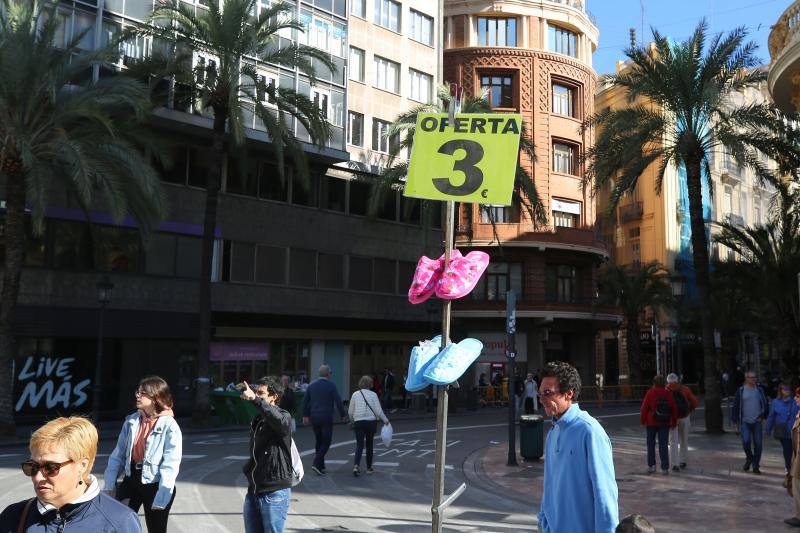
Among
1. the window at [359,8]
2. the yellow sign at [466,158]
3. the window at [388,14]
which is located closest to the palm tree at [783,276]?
the window at [388,14]

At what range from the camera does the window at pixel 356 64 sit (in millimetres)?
36031

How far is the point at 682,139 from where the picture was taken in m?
21.8

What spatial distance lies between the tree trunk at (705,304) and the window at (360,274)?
16.6 m

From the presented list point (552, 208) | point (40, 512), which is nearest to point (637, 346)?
point (552, 208)

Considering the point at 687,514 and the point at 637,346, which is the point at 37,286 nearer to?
the point at 687,514

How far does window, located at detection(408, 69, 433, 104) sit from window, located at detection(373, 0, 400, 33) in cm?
234

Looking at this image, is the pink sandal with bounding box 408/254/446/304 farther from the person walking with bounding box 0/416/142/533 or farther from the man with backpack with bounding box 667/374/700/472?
the man with backpack with bounding box 667/374/700/472

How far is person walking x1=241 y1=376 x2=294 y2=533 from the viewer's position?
6.13 metres

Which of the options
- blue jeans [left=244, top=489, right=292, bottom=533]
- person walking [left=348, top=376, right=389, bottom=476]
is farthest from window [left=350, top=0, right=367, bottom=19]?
blue jeans [left=244, top=489, right=292, bottom=533]

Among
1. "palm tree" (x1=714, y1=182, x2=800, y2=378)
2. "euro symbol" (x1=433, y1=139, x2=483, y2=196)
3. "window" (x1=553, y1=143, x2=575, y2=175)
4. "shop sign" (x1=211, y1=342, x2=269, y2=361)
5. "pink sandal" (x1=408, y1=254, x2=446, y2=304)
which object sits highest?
"window" (x1=553, y1=143, x2=575, y2=175)

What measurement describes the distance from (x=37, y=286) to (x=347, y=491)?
1712 centimetres

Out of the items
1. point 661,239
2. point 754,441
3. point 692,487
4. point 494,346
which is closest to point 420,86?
point 494,346

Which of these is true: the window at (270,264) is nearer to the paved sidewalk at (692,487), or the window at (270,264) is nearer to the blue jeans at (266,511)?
the paved sidewalk at (692,487)

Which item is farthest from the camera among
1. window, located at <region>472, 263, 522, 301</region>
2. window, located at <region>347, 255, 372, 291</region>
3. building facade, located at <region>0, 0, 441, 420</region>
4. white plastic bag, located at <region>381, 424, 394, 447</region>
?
window, located at <region>472, 263, 522, 301</region>
